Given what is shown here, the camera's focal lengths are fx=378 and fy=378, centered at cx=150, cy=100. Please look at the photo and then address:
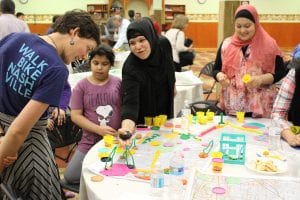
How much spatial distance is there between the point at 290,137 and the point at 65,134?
1716mm

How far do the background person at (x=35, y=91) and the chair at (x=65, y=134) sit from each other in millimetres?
821

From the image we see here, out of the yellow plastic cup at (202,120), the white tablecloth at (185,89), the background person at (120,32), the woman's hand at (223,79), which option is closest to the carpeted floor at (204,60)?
the background person at (120,32)

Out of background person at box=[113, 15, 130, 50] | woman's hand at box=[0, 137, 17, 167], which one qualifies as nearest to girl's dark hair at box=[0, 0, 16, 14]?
background person at box=[113, 15, 130, 50]

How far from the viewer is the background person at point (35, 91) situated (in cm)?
179

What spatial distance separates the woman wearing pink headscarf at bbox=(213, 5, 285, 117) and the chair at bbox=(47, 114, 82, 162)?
127 centimetres

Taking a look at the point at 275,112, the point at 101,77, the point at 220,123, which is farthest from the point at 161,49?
the point at 275,112

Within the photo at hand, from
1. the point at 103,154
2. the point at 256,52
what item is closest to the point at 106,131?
the point at 103,154

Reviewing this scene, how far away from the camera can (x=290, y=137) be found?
2.44 metres

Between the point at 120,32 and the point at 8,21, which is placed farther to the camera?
the point at 120,32

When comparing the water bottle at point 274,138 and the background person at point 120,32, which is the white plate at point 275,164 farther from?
the background person at point 120,32

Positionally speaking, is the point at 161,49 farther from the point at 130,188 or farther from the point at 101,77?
the point at 130,188

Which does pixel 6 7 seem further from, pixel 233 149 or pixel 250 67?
pixel 233 149

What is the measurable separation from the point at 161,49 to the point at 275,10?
13324 mm

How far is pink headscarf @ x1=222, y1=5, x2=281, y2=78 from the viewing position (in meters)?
3.08
